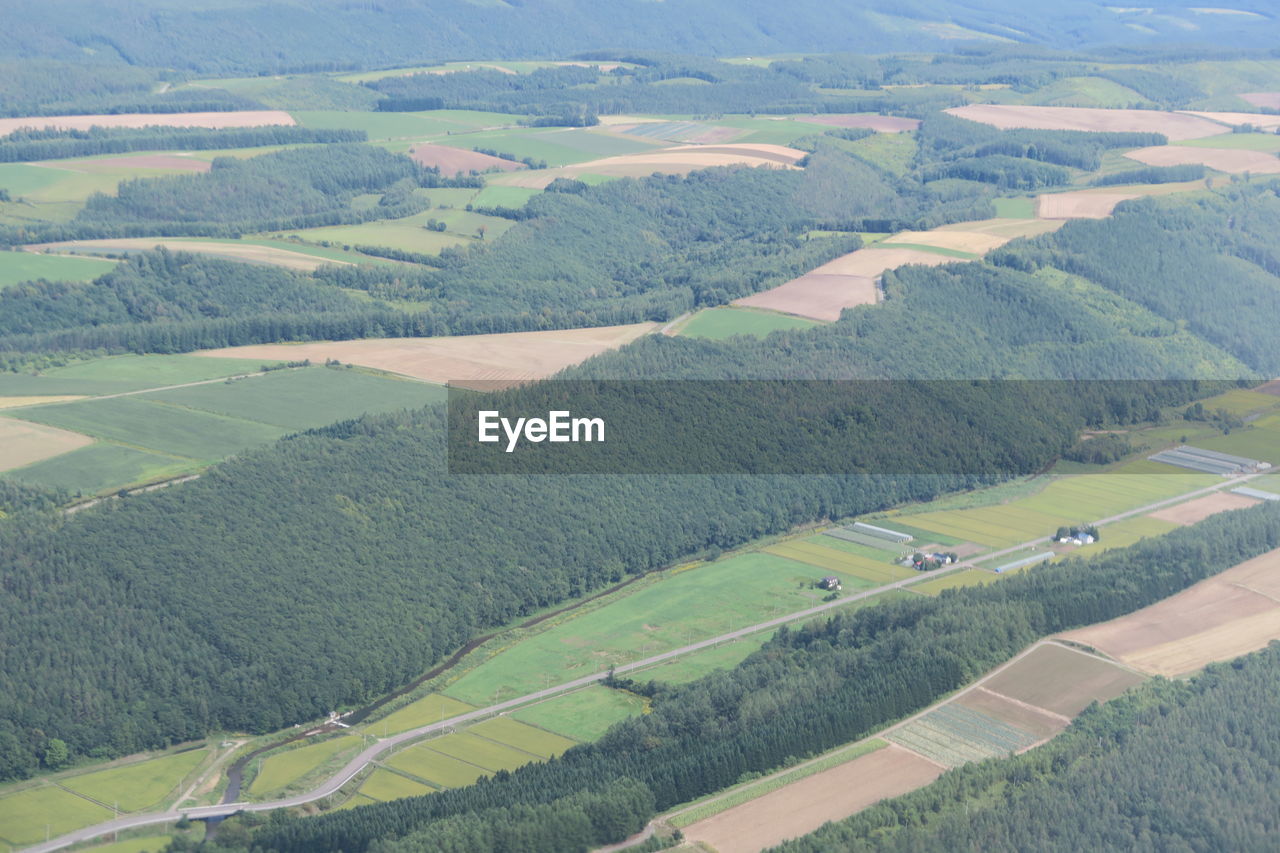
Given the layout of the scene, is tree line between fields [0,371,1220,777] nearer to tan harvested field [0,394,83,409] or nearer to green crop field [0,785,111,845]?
green crop field [0,785,111,845]

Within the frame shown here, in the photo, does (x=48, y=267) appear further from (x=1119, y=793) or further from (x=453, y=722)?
(x=1119, y=793)

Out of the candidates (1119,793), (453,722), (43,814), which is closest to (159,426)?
(453,722)

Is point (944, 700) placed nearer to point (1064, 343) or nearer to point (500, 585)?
point (500, 585)

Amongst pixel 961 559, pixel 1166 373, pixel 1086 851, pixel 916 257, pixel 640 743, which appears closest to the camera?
pixel 1086 851

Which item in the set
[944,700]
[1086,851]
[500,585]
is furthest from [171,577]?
[1086,851]

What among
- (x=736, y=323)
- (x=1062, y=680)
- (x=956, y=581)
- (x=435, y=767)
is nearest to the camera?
(x=435, y=767)

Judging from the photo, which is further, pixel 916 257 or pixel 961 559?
pixel 916 257
